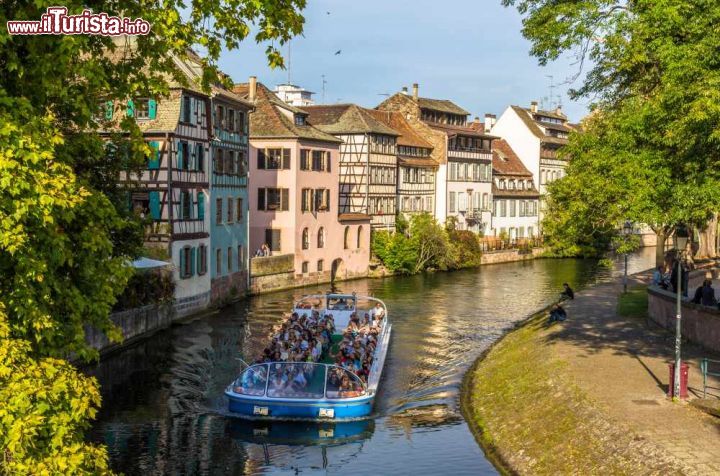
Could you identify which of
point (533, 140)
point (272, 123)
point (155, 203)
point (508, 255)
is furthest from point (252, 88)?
point (533, 140)

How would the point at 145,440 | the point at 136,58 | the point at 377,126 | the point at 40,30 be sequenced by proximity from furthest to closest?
1. the point at 377,126
2. the point at 145,440
3. the point at 136,58
4. the point at 40,30

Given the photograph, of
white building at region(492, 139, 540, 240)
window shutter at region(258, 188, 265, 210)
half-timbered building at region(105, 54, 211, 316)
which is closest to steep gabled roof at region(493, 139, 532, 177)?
white building at region(492, 139, 540, 240)

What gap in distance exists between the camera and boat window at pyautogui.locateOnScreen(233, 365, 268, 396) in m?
24.3

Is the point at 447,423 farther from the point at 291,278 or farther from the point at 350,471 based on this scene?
the point at 291,278

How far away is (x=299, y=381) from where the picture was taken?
80.6 ft

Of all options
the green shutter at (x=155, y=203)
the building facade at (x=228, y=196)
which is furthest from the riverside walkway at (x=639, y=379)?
the building facade at (x=228, y=196)

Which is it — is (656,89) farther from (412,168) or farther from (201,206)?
(412,168)

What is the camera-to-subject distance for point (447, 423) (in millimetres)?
24281

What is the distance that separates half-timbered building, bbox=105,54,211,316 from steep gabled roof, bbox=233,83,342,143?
11.8 meters

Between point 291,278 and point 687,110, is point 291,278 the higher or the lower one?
the lower one

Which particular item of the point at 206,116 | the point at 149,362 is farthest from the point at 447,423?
the point at 206,116

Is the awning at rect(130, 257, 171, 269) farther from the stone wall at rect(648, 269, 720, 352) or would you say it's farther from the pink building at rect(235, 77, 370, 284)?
the stone wall at rect(648, 269, 720, 352)

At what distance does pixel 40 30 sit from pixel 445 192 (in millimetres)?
67823

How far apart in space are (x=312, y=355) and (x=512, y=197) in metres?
63.3
